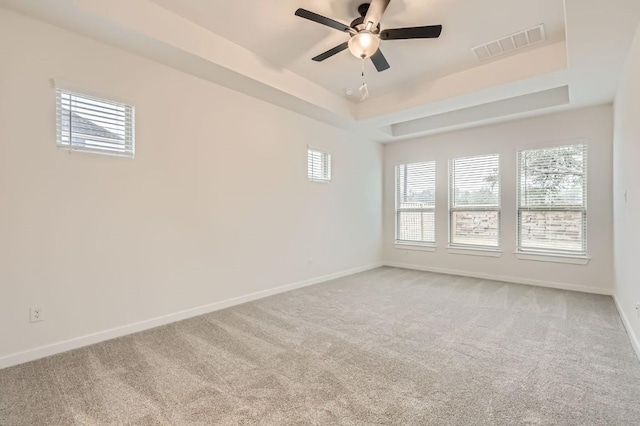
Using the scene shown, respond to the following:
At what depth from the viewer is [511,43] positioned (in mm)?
3307

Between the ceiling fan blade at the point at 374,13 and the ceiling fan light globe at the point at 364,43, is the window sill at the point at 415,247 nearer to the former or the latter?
the ceiling fan light globe at the point at 364,43

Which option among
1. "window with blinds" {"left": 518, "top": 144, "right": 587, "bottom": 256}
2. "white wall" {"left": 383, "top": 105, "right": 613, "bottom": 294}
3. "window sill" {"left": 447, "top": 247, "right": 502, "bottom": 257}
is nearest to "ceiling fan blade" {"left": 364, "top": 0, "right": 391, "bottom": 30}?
"white wall" {"left": 383, "top": 105, "right": 613, "bottom": 294}

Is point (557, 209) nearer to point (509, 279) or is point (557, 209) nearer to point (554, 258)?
point (554, 258)

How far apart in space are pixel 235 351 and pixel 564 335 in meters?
3.05

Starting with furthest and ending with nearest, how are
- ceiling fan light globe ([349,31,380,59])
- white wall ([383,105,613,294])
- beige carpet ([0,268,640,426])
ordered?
white wall ([383,105,613,294]) < ceiling fan light globe ([349,31,380,59]) < beige carpet ([0,268,640,426])

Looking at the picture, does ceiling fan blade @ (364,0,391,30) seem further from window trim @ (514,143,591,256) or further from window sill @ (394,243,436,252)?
window sill @ (394,243,436,252)

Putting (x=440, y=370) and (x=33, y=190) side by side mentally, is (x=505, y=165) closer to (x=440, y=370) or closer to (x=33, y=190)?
(x=440, y=370)

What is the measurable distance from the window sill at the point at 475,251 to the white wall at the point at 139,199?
2.72 meters

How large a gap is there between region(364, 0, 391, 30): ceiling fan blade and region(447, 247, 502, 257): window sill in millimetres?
4306

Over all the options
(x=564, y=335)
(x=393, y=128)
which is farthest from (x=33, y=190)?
(x=393, y=128)

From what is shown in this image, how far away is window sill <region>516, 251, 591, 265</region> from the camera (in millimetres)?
4512

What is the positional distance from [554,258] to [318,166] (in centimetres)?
393

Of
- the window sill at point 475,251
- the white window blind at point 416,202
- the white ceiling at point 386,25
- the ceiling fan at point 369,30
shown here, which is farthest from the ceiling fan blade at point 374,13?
the window sill at point 475,251

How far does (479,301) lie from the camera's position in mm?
4039
